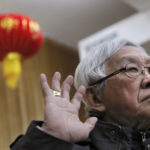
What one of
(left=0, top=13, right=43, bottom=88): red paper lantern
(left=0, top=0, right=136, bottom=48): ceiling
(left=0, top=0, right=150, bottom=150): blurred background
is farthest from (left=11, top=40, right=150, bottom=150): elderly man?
(left=0, top=0, right=136, bottom=48): ceiling

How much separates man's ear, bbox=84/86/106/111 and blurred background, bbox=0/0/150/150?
8.46ft

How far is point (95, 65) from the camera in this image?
114 cm

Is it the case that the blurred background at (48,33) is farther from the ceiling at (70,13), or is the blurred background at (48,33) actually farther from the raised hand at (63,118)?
the raised hand at (63,118)

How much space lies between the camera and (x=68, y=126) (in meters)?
0.85

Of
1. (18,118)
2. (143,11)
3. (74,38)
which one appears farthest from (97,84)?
(74,38)

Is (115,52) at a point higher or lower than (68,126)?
higher

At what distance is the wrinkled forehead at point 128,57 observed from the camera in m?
1.12

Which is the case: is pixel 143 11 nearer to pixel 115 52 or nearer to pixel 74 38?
pixel 74 38

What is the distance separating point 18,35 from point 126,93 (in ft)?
6.52

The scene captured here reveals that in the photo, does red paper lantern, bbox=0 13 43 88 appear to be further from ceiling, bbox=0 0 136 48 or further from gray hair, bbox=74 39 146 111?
gray hair, bbox=74 39 146 111

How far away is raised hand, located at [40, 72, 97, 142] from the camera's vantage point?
0.85m

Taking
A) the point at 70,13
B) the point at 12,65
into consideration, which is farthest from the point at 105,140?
the point at 70,13

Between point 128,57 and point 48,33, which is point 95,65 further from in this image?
point 48,33

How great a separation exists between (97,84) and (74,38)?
12.3 feet
